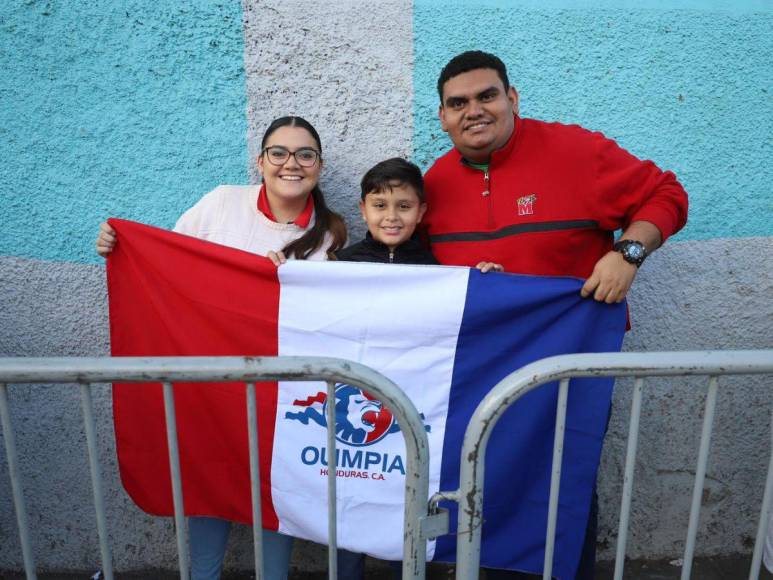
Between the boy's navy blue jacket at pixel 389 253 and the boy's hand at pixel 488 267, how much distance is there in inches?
10.7

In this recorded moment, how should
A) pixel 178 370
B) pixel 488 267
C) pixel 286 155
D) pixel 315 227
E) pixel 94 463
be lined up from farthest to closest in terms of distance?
pixel 315 227, pixel 286 155, pixel 488 267, pixel 94 463, pixel 178 370

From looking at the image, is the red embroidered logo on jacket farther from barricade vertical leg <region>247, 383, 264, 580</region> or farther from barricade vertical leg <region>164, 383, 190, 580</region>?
barricade vertical leg <region>164, 383, 190, 580</region>

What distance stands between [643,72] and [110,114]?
2.48 metres

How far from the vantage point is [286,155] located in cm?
249

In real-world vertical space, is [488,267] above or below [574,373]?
above

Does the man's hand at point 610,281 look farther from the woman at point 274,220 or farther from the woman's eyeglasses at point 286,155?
the woman's eyeglasses at point 286,155

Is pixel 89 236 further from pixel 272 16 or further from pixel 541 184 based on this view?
pixel 541 184

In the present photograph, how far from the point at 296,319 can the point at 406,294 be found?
0.42 m

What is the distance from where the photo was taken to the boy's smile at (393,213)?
241cm

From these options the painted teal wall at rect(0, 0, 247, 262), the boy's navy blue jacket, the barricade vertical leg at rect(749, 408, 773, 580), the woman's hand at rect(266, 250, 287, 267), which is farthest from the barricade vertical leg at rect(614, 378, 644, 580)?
the painted teal wall at rect(0, 0, 247, 262)

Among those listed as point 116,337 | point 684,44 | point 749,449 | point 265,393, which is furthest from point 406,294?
point 749,449

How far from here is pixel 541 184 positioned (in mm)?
2373

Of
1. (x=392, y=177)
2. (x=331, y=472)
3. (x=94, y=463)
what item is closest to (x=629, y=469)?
(x=331, y=472)

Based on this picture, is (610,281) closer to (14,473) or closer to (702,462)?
(702,462)
